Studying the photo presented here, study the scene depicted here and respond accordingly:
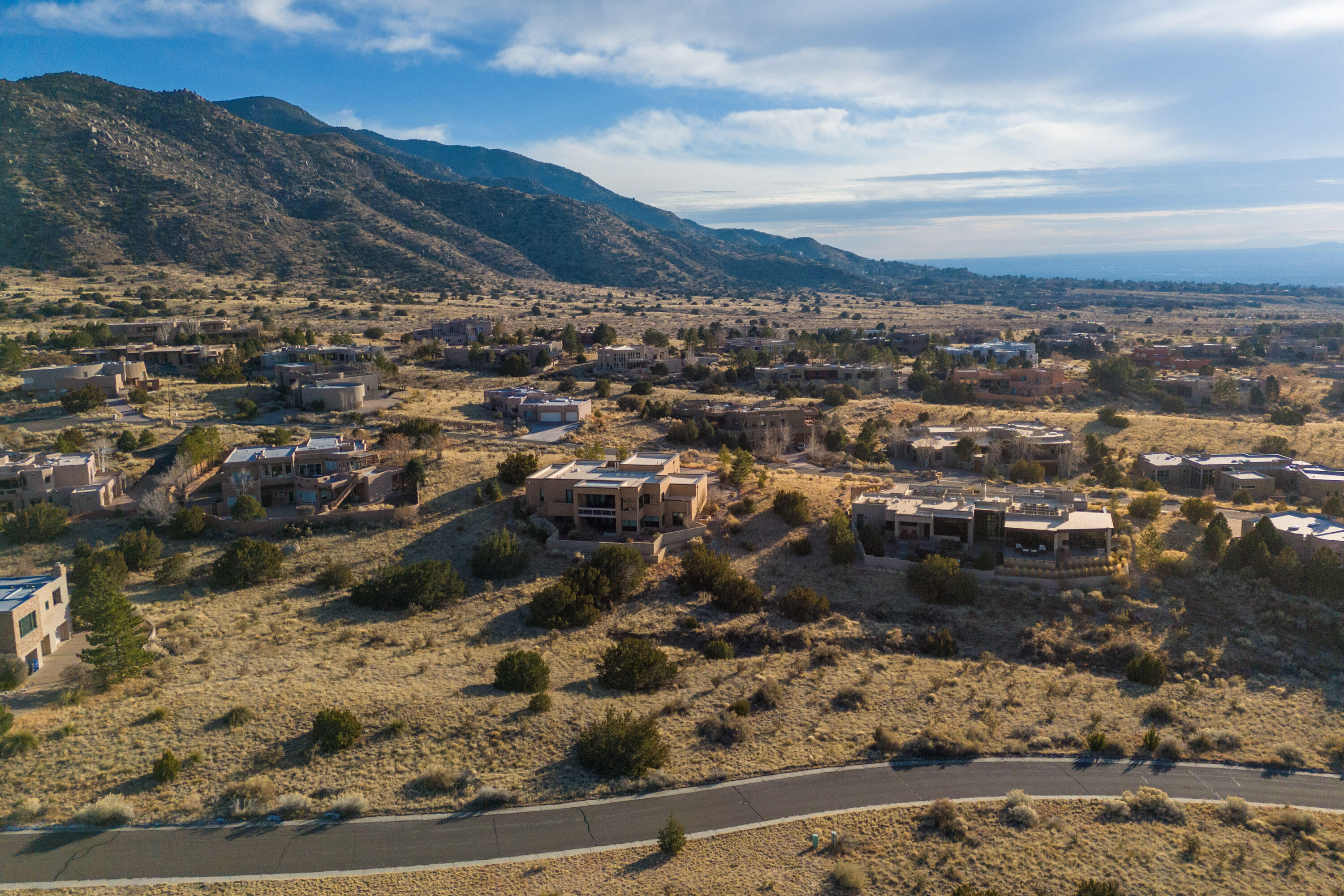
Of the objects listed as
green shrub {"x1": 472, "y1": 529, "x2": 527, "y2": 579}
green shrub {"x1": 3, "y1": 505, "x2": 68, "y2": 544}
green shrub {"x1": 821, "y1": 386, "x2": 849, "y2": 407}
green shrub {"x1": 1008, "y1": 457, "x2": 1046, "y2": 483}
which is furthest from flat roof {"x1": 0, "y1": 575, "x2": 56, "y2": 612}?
green shrub {"x1": 821, "y1": 386, "x2": 849, "y2": 407}

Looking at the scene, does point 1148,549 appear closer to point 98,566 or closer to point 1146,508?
point 1146,508

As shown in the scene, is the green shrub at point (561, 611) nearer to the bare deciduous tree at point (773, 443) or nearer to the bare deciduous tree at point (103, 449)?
the bare deciduous tree at point (773, 443)

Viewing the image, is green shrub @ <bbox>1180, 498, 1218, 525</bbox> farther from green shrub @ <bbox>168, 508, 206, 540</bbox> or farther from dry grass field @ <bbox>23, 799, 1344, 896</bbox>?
green shrub @ <bbox>168, 508, 206, 540</bbox>

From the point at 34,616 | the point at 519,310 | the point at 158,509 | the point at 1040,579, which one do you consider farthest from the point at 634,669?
the point at 519,310

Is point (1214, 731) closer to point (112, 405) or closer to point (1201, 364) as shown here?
point (112, 405)

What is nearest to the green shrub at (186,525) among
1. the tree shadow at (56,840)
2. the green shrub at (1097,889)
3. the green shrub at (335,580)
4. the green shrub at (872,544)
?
the green shrub at (335,580)

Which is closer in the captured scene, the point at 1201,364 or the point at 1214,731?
the point at 1214,731

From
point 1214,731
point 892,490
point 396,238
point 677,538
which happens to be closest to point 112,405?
point 677,538
